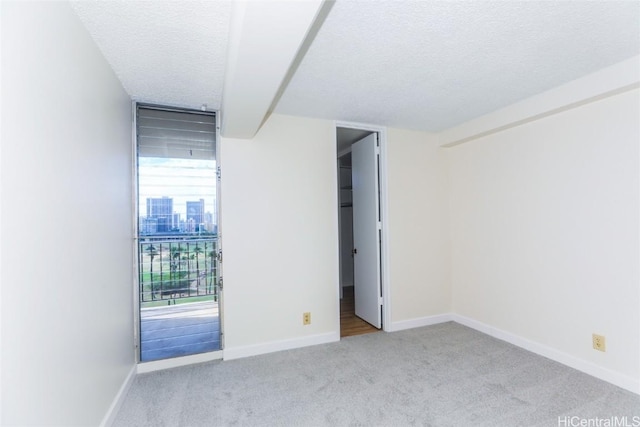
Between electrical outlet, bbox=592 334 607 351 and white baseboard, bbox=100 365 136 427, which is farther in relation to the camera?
electrical outlet, bbox=592 334 607 351

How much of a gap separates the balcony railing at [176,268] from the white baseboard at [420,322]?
2175 mm

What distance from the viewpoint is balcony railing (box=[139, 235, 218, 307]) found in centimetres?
276

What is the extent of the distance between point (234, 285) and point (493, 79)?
298cm

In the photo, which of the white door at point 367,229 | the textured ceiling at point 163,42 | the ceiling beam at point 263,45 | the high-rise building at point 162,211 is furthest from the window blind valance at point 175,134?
the white door at point 367,229

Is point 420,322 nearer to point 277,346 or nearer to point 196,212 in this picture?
point 277,346

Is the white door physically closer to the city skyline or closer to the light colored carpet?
the light colored carpet

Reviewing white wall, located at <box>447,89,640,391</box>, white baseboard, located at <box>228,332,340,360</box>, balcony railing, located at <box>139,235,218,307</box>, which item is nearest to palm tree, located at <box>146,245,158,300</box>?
balcony railing, located at <box>139,235,218,307</box>

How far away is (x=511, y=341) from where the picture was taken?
121 inches

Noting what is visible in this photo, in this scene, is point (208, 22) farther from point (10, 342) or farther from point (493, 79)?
point (493, 79)

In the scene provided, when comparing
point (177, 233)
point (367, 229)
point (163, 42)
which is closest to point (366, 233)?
point (367, 229)

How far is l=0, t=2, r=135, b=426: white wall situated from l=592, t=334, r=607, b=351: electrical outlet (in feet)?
12.2

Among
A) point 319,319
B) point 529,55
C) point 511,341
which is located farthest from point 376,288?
point 529,55

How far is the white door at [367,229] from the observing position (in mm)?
3641

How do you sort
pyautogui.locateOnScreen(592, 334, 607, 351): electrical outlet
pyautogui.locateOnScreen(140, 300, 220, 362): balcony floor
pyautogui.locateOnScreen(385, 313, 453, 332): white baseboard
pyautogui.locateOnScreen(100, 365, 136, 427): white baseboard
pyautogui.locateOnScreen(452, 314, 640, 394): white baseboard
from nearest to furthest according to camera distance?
1. pyautogui.locateOnScreen(100, 365, 136, 427): white baseboard
2. pyautogui.locateOnScreen(452, 314, 640, 394): white baseboard
3. pyautogui.locateOnScreen(592, 334, 607, 351): electrical outlet
4. pyautogui.locateOnScreen(140, 300, 220, 362): balcony floor
5. pyautogui.locateOnScreen(385, 313, 453, 332): white baseboard
